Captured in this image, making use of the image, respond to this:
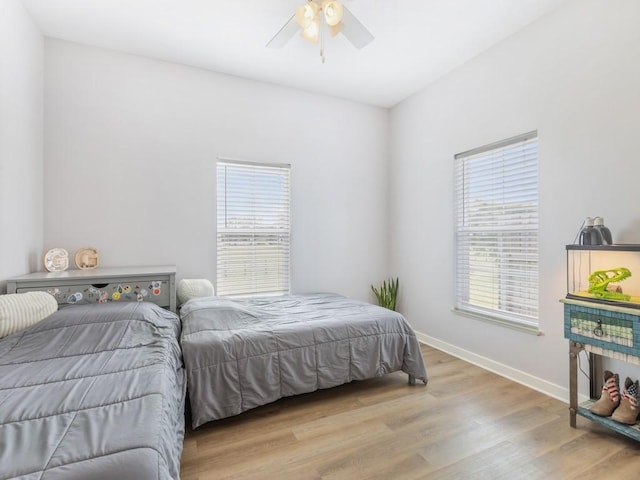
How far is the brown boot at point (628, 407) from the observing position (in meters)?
1.79

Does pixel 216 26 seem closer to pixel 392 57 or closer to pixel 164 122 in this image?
pixel 164 122

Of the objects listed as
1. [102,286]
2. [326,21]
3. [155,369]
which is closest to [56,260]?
[102,286]

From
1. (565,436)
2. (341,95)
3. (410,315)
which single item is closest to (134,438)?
(565,436)

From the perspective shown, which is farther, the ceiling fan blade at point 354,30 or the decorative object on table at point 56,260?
the decorative object on table at point 56,260

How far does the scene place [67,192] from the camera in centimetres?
273

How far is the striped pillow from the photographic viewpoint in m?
1.77

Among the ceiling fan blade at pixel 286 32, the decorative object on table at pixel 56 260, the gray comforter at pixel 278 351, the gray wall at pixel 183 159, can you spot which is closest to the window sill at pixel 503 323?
the gray comforter at pixel 278 351

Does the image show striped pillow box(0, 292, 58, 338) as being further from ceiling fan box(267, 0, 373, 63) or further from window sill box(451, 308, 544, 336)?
window sill box(451, 308, 544, 336)

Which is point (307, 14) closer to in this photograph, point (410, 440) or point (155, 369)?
point (155, 369)

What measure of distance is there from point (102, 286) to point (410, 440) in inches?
94.1

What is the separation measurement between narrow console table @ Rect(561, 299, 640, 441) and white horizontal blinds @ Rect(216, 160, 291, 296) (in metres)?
2.52

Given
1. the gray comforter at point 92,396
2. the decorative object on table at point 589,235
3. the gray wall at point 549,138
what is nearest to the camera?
the gray comforter at point 92,396

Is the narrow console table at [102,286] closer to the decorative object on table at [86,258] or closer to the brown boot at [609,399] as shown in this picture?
the decorative object on table at [86,258]

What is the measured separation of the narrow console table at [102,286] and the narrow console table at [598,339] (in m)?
2.86
